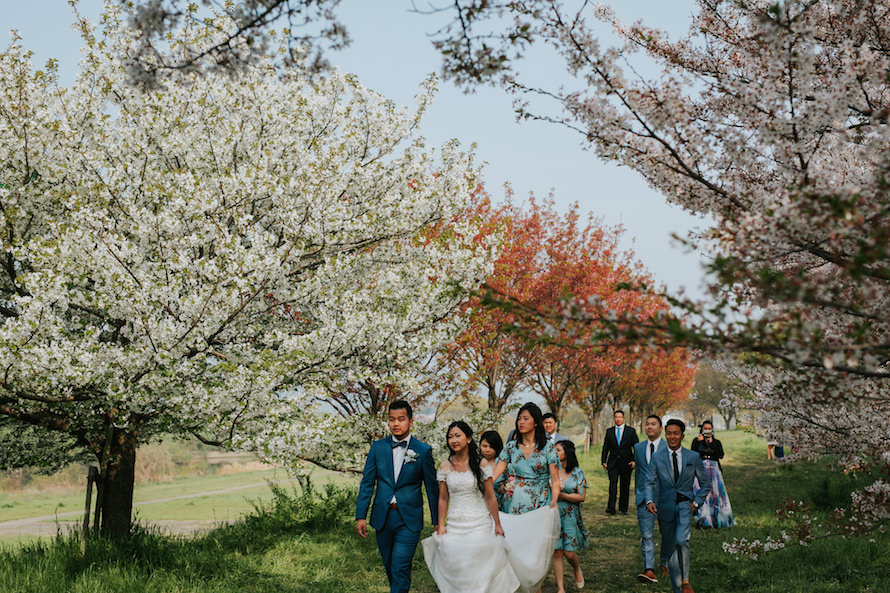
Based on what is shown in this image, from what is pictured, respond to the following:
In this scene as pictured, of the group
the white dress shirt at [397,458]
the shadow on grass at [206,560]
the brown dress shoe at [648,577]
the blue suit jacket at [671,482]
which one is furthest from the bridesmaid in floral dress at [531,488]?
the shadow on grass at [206,560]

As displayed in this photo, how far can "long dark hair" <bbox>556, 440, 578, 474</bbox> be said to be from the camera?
28.4 ft

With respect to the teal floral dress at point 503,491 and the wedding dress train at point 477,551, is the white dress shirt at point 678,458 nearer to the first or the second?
the wedding dress train at point 477,551

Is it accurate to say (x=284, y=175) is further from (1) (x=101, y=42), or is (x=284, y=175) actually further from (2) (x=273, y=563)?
(2) (x=273, y=563)

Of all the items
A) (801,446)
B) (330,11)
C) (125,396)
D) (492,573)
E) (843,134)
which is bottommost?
(492,573)

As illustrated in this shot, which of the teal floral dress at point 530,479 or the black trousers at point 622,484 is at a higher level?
the teal floral dress at point 530,479

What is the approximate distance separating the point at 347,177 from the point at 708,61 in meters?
5.34

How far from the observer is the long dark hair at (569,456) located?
8656 mm

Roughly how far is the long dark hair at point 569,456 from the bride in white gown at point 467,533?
88.0 inches

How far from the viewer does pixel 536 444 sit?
7742 mm

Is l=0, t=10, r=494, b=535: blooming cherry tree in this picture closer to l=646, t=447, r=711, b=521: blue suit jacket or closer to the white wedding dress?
the white wedding dress

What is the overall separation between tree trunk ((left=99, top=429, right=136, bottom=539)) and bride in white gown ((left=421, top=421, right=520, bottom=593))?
5.22 meters

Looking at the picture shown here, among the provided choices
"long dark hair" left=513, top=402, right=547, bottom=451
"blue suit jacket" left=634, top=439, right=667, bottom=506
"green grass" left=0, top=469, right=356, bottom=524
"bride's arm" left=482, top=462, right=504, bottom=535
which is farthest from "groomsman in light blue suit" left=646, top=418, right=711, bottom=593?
"green grass" left=0, top=469, right=356, bottom=524

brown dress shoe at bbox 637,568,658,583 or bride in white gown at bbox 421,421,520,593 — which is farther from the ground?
bride in white gown at bbox 421,421,520,593

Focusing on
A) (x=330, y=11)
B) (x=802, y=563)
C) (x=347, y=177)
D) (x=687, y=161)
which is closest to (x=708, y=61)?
(x=687, y=161)
